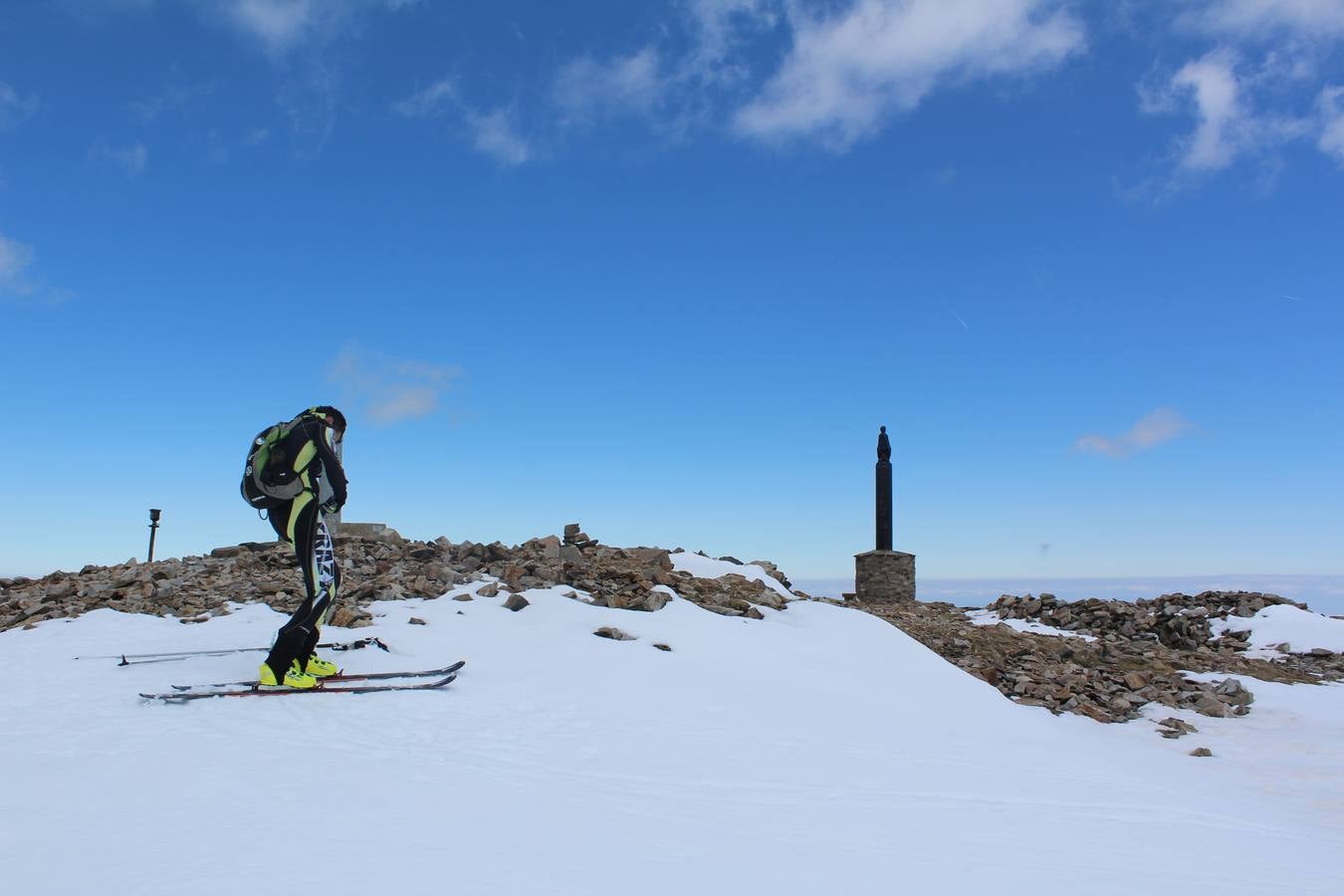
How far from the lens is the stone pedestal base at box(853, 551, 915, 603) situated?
2398 cm

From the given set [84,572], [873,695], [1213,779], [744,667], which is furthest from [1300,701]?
[84,572]

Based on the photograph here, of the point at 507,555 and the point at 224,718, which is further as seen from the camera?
the point at 507,555

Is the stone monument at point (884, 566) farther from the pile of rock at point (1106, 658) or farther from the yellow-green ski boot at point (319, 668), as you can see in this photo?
the yellow-green ski boot at point (319, 668)

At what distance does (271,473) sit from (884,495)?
20181 millimetres

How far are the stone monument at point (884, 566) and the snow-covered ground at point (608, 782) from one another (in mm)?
13611

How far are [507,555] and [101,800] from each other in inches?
346

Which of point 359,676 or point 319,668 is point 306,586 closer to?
point 319,668

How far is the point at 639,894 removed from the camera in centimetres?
393

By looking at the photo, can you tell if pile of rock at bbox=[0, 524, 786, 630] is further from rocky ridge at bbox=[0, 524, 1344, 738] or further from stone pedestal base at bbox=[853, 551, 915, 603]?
stone pedestal base at bbox=[853, 551, 915, 603]

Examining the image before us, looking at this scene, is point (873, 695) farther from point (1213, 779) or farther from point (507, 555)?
point (507, 555)

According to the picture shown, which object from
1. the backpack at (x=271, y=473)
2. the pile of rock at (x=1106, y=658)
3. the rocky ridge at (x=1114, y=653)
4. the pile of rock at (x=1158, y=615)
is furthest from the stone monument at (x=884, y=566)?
the backpack at (x=271, y=473)

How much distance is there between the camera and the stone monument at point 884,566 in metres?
24.0

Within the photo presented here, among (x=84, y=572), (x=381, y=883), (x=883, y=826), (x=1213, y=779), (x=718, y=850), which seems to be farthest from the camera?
(x=84, y=572)

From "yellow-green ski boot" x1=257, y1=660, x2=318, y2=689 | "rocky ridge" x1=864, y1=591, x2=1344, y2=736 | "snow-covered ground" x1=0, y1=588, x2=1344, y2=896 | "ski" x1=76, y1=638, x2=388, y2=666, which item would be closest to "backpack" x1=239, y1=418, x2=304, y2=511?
"yellow-green ski boot" x1=257, y1=660, x2=318, y2=689
